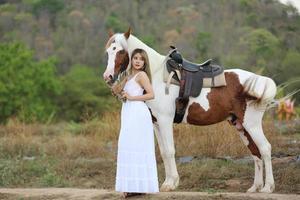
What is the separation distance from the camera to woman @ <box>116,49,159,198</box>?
25.6 feet

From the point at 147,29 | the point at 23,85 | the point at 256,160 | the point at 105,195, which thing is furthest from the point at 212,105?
the point at 147,29

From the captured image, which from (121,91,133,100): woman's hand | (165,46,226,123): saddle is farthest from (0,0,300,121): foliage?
(121,91,133,100): woman's hand

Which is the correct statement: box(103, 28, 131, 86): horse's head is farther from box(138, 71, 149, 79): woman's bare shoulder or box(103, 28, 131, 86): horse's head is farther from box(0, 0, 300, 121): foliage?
box(0, 0, 300, 121): foliage

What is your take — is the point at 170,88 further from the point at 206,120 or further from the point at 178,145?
the point at 178,145

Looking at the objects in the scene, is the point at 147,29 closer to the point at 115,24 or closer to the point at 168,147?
the point at 115,24

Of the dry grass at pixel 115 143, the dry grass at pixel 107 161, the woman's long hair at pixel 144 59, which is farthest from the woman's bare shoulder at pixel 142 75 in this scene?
the dry grass at pixel 115 143

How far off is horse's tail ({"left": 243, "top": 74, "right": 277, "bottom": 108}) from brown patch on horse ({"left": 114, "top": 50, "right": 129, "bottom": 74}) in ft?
5.45

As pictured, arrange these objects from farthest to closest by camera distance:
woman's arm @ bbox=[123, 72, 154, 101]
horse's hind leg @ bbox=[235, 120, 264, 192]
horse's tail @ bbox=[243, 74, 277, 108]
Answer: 1. horse's hind leg @ bbox=[235, 120, 264, 192]
2. horse's tail @ bbox=[243, 74, 277, 108]
3. woman's arm @ bbox=[123, 72, 154, 101]

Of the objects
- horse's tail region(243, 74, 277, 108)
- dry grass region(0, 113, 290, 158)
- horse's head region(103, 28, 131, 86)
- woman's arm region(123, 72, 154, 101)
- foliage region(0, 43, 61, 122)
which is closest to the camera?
woman's arm region(123, 72, 154, 101)

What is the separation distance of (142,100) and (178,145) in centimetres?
507

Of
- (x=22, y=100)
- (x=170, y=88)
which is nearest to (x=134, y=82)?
(x=170, y=88)

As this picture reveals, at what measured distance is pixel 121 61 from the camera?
27.8 feet

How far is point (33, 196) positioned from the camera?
29.0 ft

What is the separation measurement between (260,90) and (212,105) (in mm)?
675
